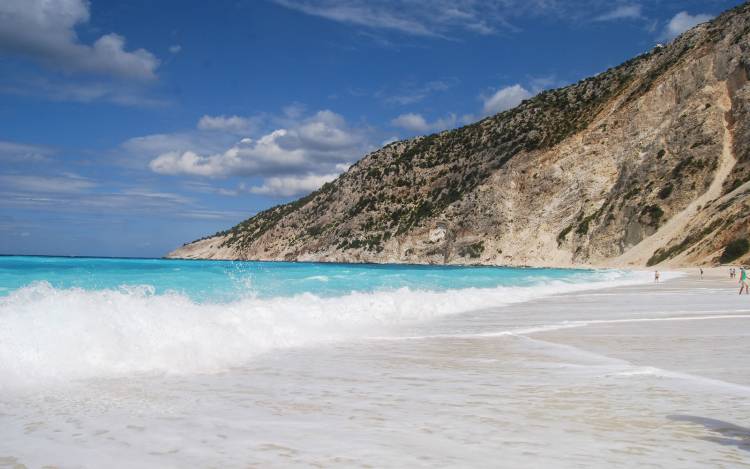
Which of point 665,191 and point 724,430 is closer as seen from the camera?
point 724,430

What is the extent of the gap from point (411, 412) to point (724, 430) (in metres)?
2.42

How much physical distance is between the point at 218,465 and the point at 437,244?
9462 cm

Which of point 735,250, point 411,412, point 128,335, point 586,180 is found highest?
point 586,180

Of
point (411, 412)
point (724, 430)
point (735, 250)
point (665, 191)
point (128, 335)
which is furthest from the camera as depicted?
point (665, 191)

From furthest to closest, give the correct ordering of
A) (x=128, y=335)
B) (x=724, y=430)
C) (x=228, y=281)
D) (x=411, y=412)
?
(x=228, y=281), (x=128, y=335), (x=411, y=412), (x=724, y=430)

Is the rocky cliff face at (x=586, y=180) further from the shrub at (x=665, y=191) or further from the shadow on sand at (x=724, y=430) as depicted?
the shadow on sand at (x=724, y=430)

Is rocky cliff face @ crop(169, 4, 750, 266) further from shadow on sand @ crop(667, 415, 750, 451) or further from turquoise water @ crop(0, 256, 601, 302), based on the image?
shadow on sand @ crop(667, 415, 750, 451)

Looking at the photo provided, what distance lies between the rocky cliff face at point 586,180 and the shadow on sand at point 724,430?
56063mm

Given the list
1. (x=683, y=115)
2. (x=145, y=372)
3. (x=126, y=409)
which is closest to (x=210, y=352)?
(x=145, y=372)

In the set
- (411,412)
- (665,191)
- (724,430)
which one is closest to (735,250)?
(665,191)

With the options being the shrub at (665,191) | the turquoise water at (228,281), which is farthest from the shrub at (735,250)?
the turquoise water at (228,281)

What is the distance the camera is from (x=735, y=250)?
5231cm

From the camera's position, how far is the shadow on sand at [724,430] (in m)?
4.40

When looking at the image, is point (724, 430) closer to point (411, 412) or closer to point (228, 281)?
point (411, 412)
